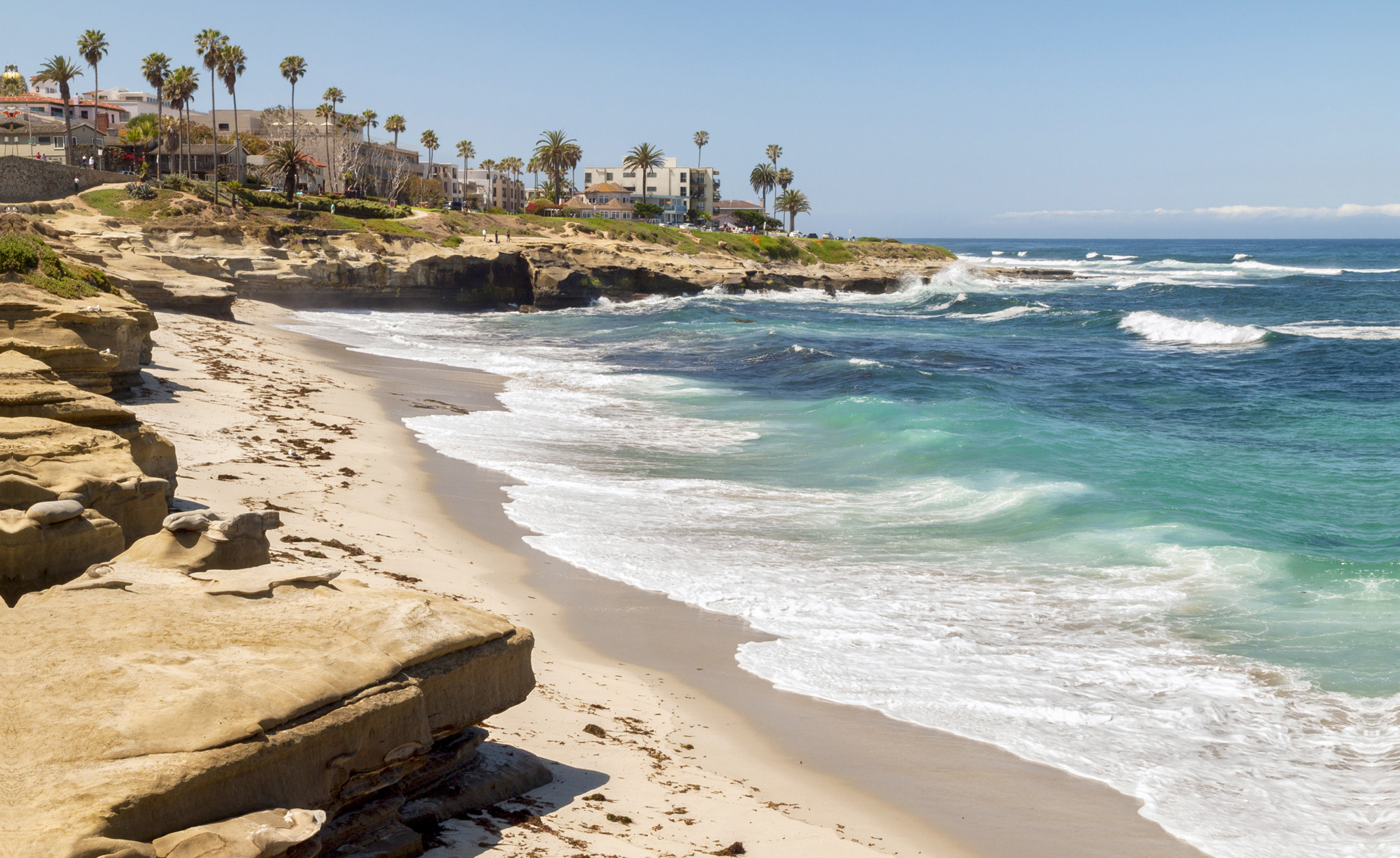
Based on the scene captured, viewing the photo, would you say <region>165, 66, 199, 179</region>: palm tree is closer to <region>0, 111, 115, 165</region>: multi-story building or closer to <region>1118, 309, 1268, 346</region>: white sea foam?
<region>0, 111, 115, 165</region>: multi-story building

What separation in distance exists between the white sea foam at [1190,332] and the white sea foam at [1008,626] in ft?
103

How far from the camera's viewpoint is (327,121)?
91562mm

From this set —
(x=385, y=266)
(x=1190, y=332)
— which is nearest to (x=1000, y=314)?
(x=1190, y=332)

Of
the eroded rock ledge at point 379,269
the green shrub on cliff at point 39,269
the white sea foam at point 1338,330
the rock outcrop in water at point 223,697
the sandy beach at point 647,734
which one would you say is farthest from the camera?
the white sea foam at point 1338,330

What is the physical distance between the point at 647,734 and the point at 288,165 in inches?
2875

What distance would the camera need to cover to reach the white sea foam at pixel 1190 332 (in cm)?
4303

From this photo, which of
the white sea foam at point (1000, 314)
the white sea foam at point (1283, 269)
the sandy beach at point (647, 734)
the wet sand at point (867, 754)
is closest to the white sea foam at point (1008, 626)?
the wet sand at point (867, 754)

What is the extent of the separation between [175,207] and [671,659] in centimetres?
5455

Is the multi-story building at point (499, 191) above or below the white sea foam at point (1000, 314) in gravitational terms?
above

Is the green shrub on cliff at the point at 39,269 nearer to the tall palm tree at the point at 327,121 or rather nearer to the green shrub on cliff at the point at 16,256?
the green shrub on cliff at the point at 16,256

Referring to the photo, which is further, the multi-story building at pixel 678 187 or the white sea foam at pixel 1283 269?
the multi-story building at pixel 678 187

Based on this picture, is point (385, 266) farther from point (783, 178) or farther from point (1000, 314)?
point (783, 178)

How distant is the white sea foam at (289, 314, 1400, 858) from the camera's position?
25.4 ft

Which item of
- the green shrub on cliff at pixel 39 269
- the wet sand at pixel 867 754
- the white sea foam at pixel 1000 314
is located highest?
the green shrub on cliff at pixel 39 269
